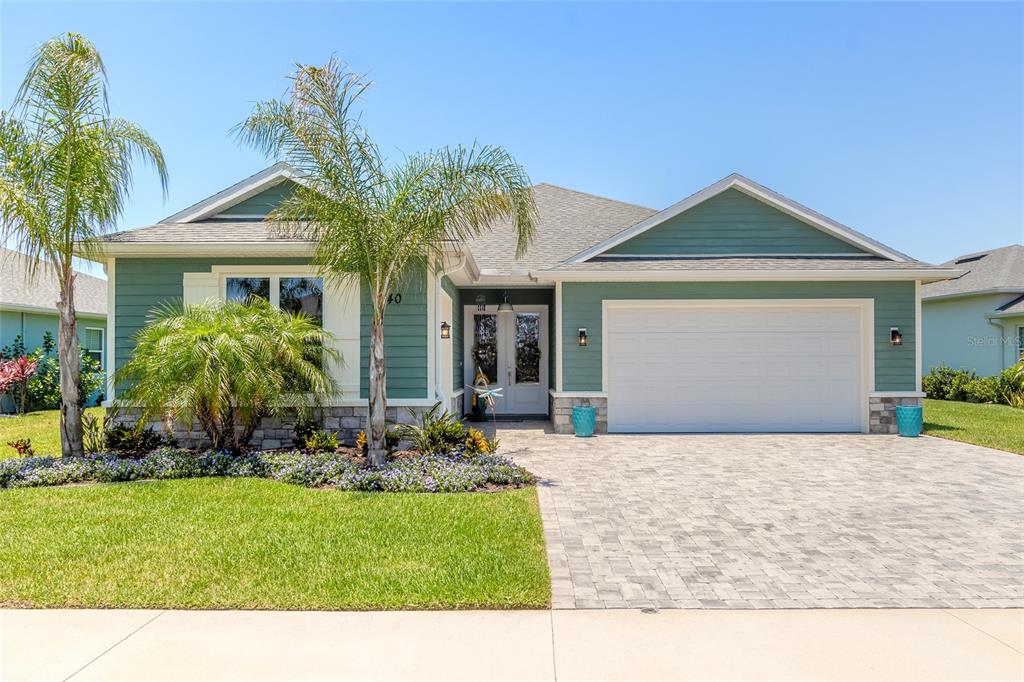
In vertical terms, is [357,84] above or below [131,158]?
above

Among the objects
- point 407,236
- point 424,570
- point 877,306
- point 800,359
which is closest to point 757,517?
point 424,570

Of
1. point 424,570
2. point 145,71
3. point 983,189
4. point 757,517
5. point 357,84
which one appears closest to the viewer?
point 424,570

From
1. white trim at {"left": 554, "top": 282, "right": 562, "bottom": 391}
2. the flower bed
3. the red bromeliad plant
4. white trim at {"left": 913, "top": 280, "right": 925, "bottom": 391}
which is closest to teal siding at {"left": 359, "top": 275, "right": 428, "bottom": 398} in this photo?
the flower bed

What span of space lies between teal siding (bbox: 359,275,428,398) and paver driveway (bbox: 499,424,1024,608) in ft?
6.46

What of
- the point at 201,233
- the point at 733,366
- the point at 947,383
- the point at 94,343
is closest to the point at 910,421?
the point at 733,366

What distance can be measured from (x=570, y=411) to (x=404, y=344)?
146 inches

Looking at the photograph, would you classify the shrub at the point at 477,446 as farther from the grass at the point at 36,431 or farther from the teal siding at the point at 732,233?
the grass at the point at 36,431

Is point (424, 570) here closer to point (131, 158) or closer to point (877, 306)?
point (131, 158)

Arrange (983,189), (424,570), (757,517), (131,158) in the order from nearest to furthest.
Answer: (424,570)
(757,517)
(131,158)
(983,189)

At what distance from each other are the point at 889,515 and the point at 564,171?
1439 cm

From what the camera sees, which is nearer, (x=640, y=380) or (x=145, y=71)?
(x=145, y=71)

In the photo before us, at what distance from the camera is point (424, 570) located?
4008 mm

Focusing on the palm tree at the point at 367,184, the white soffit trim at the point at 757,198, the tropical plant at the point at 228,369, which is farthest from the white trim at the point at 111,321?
the white soffit trim at the point at 757,198

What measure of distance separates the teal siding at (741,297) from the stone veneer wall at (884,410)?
20 cm
